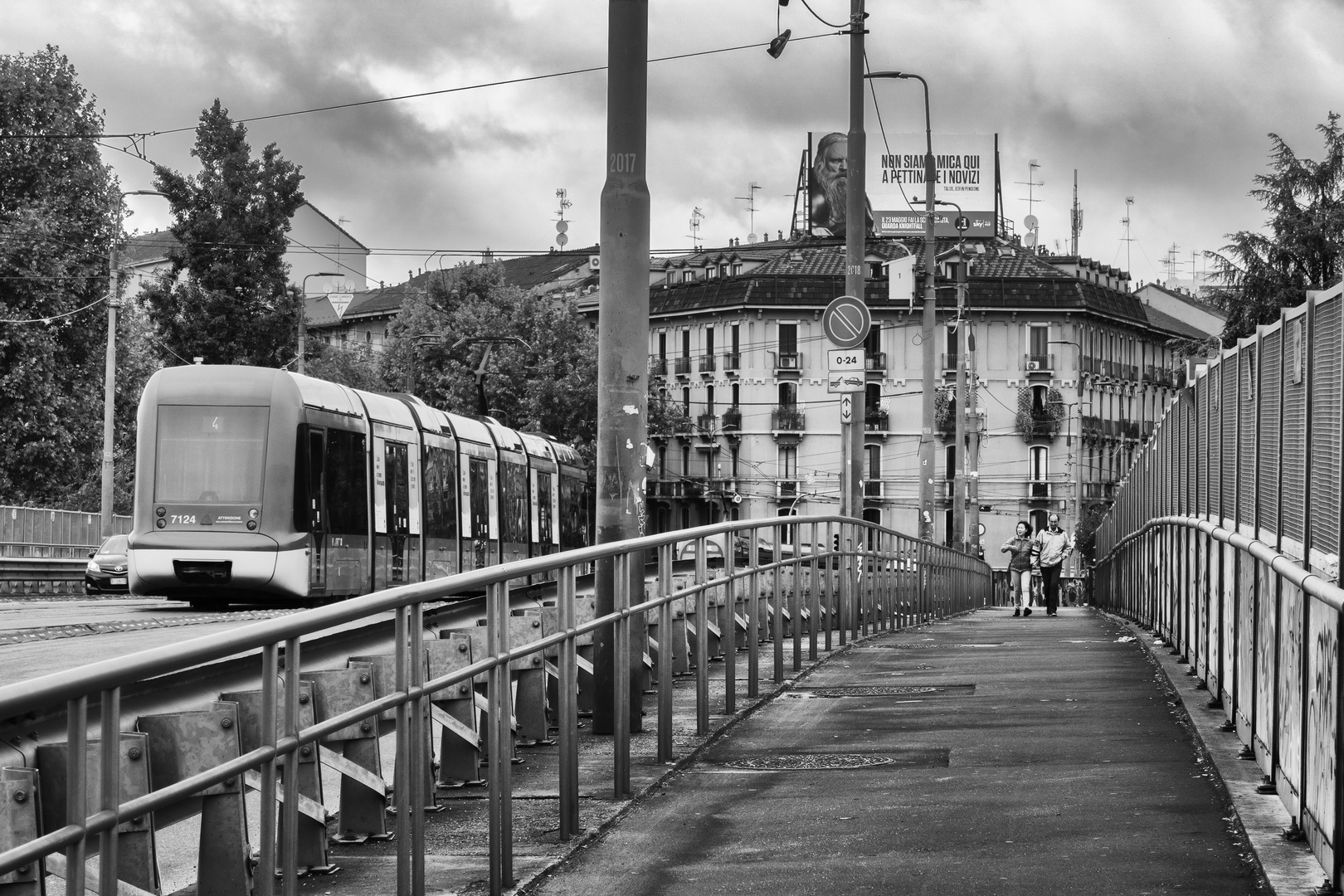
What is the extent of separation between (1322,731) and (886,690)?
642cm

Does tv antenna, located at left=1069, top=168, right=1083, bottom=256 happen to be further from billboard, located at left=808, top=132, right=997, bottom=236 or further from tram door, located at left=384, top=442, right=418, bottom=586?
tram door, located at left=384, top=442, right=418, bottom=586

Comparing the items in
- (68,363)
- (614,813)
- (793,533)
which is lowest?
(614,813)

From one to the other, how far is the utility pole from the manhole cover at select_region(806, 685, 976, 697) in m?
11.5

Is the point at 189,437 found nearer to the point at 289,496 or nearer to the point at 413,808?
the point at 289,496

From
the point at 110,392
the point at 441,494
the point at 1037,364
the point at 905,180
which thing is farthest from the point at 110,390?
the point at 1037,364

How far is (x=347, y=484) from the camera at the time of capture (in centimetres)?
2505

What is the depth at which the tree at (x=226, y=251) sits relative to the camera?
6291 cm

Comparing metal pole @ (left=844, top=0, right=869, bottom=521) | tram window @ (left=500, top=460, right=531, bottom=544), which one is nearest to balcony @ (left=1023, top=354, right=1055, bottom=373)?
tram window @ (left=500, top=460, right=531, bottom=544)

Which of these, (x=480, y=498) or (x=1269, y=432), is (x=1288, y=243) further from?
(x=1269, y=432)

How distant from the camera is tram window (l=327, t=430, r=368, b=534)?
80.6ft

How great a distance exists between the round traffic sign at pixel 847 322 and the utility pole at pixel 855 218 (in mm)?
1767

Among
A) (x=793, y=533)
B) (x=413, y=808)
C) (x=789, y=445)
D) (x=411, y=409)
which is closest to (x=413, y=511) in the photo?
(x=411, y=409)

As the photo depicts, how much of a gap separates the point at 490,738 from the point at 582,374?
7317 cm

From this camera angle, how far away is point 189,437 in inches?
945
